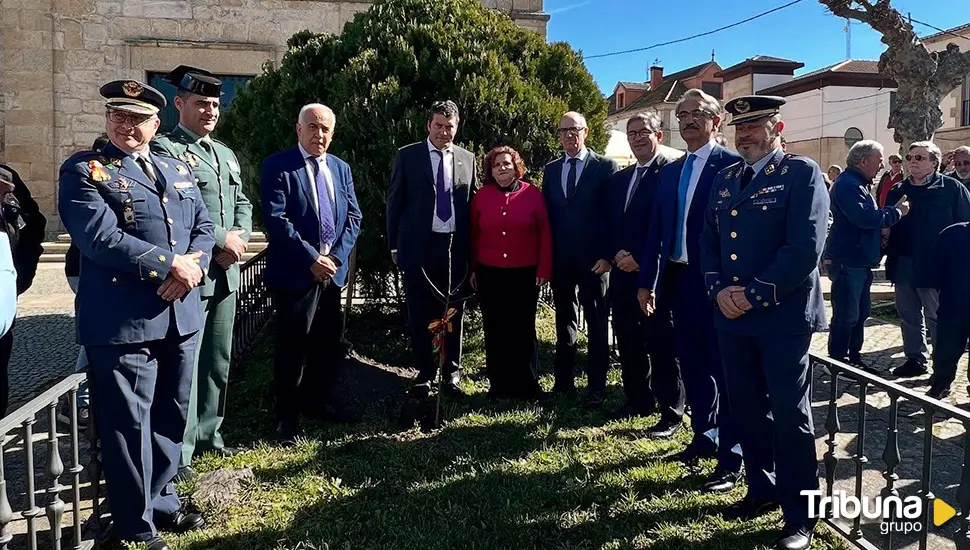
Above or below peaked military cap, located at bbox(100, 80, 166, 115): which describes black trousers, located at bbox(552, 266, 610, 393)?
below

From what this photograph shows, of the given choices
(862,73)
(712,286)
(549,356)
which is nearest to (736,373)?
(712,286)

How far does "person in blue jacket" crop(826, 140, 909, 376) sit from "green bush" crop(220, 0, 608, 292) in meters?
2.23

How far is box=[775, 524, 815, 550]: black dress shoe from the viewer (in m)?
3.02

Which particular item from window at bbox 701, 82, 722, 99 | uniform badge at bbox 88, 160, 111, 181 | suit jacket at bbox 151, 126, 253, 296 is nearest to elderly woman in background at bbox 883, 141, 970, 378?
suit jacket at bbox 151, 126, 253, 296

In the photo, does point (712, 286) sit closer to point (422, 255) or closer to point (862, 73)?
point (422, 255)

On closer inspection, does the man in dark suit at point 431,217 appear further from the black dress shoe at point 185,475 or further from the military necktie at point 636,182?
the black dress shoe at point 185,475

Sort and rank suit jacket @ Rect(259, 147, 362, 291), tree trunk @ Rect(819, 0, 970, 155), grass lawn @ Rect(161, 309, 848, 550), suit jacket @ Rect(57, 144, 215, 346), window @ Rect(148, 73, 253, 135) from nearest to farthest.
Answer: suit jacket @ Rect(57, 144, 215, 346)
grass lawn @ Rect(161, 309, 848, 550)
suit jacket @ Rect(259, 147, 362, 291)
tree trunk @ Rect(819, 0, 970, 155)
window @ Rect(148, 73, 253, 135)

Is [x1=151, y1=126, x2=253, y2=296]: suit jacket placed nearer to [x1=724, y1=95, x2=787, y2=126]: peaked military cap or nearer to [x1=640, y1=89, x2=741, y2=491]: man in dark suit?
[x1=640, y1=89, x2=741, y2=491]: man in dark suit

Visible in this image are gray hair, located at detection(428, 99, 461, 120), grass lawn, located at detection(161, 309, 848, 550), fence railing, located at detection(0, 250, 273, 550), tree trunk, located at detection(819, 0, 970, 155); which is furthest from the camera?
tree trunk, located at detection(819, 0, 970, 155)

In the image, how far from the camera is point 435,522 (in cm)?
337

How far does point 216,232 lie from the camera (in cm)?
378

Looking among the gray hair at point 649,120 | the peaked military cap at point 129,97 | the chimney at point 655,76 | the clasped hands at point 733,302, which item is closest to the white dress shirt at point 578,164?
the gray hair at point 649,120

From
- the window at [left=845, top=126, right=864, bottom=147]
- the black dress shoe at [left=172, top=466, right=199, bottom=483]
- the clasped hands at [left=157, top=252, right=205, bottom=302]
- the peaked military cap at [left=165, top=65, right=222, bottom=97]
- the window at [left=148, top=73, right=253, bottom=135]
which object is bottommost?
the black dress shoe at [left=172, top=466, right=199, bottom=483]

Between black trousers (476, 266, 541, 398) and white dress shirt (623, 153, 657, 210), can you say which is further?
black trousers (476, 266, 541, 398)
